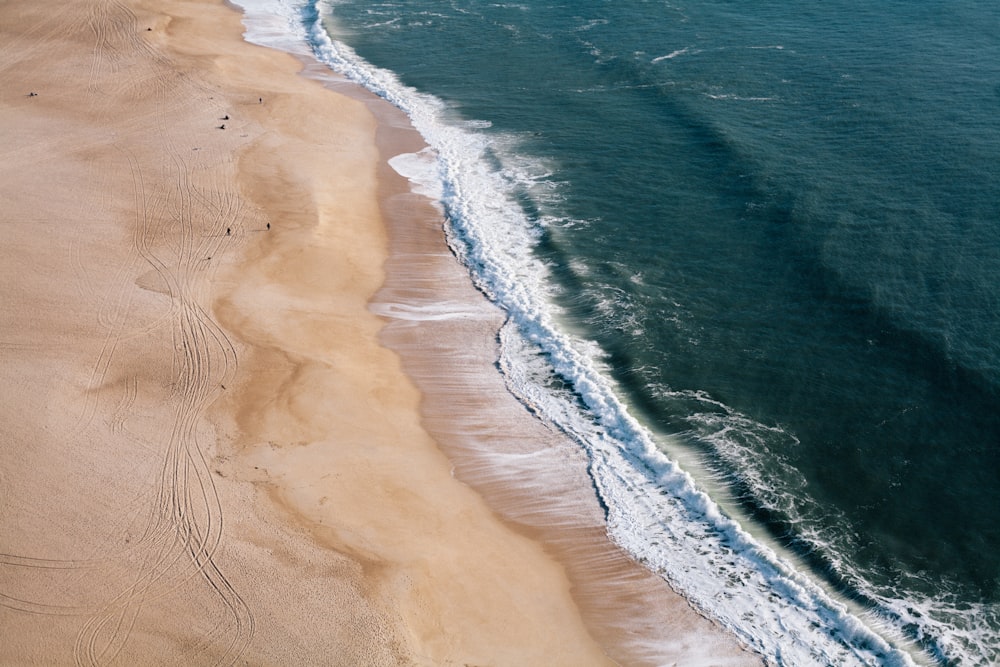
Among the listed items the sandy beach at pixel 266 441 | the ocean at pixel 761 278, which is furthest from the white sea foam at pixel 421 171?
the sandy beach at pixel 266 441

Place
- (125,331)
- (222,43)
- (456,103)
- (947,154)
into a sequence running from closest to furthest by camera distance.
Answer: (125,331), (947,154), (456,103), (222,43)

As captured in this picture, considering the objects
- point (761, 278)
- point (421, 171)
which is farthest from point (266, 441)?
point (421, 171)

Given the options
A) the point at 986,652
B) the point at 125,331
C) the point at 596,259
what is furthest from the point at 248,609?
the point at 596,259

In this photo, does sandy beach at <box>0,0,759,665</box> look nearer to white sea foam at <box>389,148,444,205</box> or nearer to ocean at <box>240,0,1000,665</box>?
white sea foam at <box>389,148,444,205</box>

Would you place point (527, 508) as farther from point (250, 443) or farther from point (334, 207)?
point (334, 207)

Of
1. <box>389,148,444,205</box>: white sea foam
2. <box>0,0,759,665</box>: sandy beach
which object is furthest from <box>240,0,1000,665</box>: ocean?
<box>0,0,759,665</box>: sandy beach

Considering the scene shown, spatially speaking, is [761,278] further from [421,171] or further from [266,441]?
[266,441]
